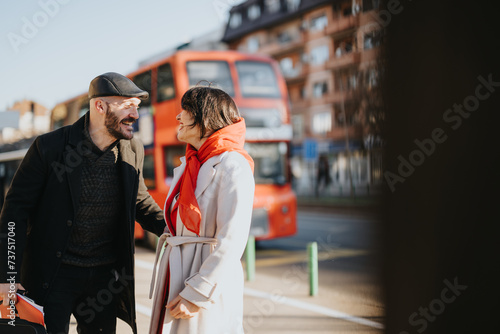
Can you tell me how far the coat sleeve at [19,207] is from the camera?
2.11 metres

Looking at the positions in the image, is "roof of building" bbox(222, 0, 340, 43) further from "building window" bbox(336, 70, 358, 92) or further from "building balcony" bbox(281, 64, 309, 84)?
"building window" bbox(336, 70, 358, 92)

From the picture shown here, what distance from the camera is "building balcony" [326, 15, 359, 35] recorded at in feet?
3.95

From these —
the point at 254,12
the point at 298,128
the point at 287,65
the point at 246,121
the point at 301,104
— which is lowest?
the point at 246,121

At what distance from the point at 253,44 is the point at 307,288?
130 ft

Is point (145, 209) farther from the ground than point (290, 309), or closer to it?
farther from the ground

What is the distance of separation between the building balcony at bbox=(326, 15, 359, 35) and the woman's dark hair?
873mm

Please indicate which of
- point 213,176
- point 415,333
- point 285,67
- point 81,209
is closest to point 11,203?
point 81,209

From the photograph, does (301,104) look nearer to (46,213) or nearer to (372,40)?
(46,213)

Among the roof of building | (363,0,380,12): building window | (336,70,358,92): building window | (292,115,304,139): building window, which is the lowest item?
(336,70,358,92): building window

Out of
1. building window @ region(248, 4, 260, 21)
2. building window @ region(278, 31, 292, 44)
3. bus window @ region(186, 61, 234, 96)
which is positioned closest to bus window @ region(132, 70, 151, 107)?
bus window @ region(186, 61, 234, 96)

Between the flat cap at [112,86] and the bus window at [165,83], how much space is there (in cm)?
696

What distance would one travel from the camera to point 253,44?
4403 cm

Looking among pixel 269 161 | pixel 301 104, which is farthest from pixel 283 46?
pixel 269 161

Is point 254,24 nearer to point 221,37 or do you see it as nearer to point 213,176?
point 221,37
